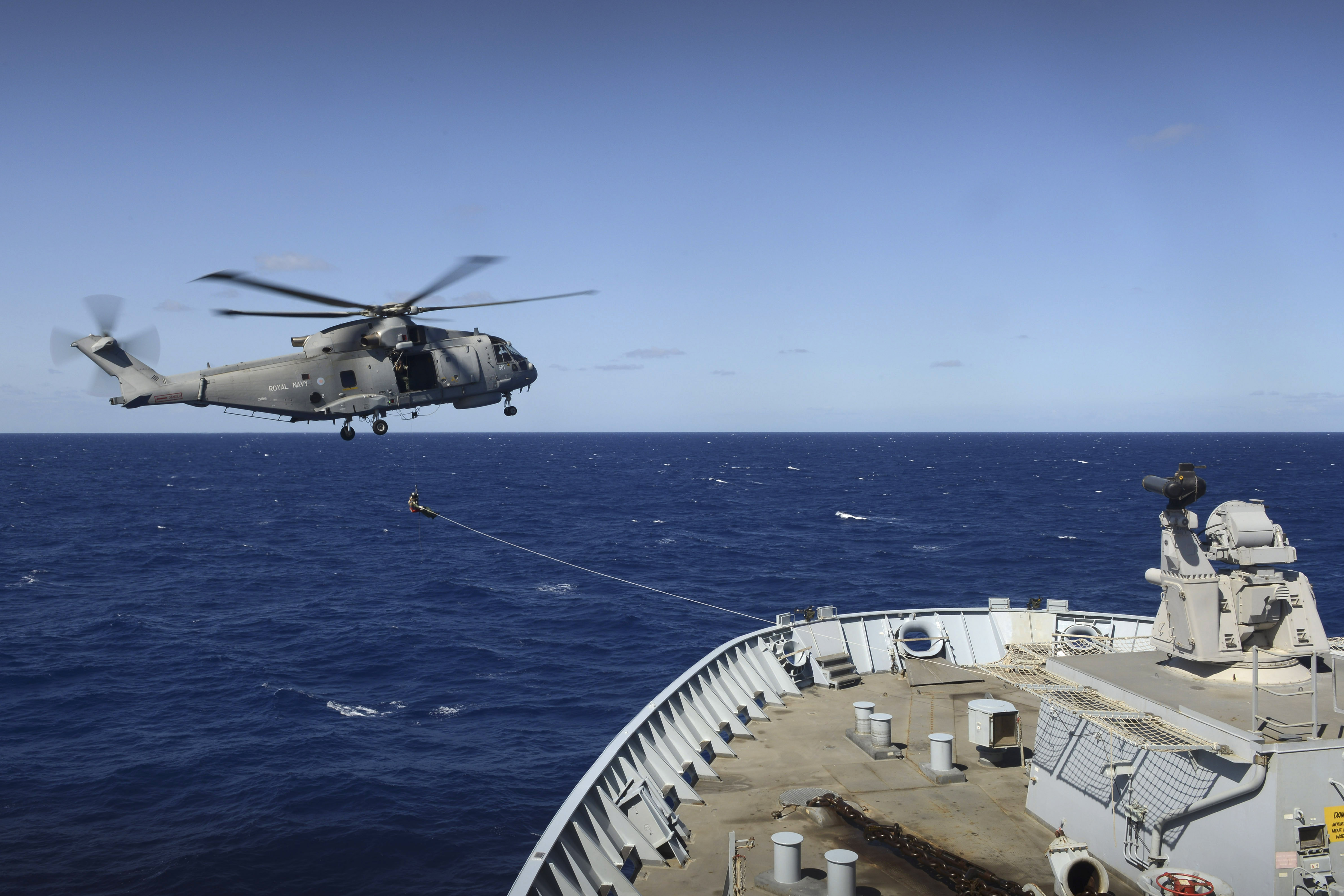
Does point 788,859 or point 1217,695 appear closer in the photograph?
point 788,859

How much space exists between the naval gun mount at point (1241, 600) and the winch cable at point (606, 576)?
40.1ft

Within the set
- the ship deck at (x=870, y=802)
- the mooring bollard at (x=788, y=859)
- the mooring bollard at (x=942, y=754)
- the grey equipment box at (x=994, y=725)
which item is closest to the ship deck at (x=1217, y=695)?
the grey equipment box at (x=994, y=725)

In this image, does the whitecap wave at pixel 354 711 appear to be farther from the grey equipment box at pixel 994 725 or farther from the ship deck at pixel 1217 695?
the ship deck at pixel 1217 695

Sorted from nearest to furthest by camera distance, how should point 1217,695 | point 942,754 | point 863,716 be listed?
point 1217,695
point 942,754
point 863,716

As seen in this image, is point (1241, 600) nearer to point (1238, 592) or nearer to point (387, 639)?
point (1238, 592)

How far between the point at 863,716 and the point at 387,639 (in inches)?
1530

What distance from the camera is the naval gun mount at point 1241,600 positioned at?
14711mm

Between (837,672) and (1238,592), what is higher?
(1238,592)

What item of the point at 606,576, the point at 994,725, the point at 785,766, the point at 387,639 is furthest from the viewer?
the point at 606,576

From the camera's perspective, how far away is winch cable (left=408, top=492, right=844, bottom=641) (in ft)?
88.8

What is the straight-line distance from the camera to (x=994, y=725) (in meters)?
17.9

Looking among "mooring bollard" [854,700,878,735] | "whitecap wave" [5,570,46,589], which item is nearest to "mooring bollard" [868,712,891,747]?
"mooring bollard" [854,700,878,735]

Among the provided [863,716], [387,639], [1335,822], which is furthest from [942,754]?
[387,639]

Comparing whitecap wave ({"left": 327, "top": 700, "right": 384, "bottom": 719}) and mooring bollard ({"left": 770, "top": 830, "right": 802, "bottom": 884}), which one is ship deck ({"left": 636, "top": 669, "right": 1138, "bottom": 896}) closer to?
mooring bollard ({"left": 770, "top": 830, "right": 802, "bottom": 884})
